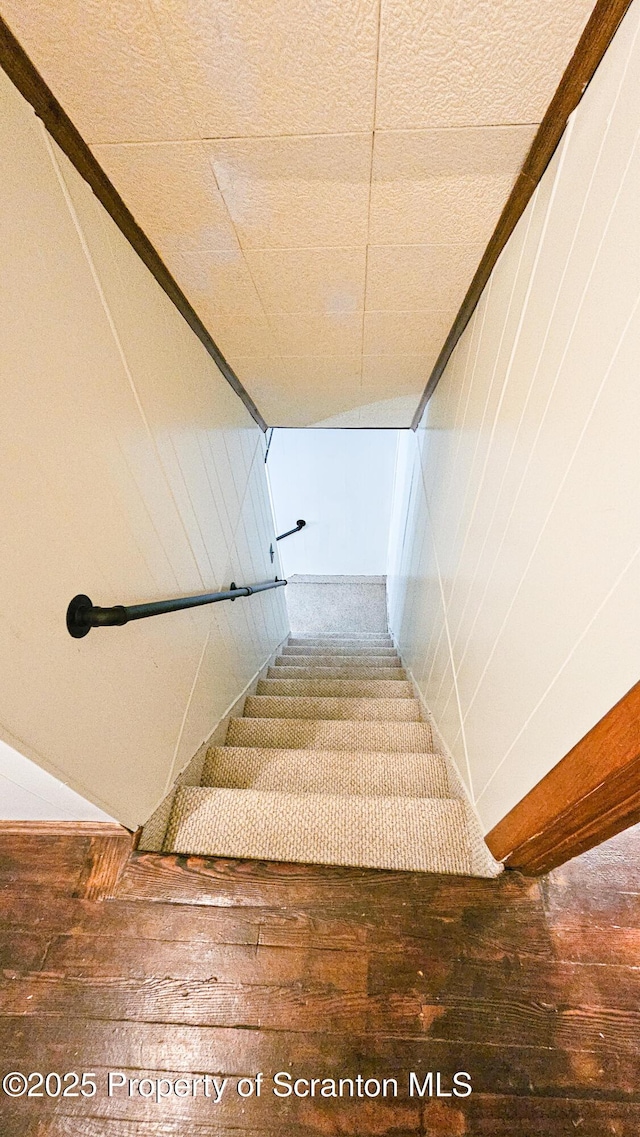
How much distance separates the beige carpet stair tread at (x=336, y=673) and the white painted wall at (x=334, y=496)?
2212 mm

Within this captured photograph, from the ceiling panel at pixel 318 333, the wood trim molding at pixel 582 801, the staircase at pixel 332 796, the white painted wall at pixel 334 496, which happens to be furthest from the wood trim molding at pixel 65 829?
the white painted wall at pixel 334 496

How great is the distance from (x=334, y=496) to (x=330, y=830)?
12.3ft

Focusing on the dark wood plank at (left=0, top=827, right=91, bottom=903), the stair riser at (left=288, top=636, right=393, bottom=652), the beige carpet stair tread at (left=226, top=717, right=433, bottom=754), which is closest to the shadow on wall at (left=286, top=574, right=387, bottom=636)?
the stair riser at (left=288, top=636, right=393, bottom=652)

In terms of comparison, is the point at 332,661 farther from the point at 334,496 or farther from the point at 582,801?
the point at 582,801

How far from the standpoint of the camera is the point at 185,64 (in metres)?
0.70

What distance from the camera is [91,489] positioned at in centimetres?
88

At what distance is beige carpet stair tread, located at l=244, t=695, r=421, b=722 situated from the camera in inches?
82.0

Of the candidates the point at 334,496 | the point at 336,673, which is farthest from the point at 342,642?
the point at 334,496

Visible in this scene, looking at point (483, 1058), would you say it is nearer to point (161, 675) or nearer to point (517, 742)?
point (517, 742)

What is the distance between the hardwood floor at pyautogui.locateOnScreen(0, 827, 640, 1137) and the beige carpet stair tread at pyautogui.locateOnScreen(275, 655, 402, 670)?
1.94 metres

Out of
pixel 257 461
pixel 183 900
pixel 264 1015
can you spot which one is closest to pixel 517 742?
pixel 264 1015

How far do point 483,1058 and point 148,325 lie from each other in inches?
78.7

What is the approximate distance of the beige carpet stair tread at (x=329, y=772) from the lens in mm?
1433

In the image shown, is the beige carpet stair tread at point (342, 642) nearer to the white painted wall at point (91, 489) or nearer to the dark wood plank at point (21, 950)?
the white painted wall at point (91, 489)
